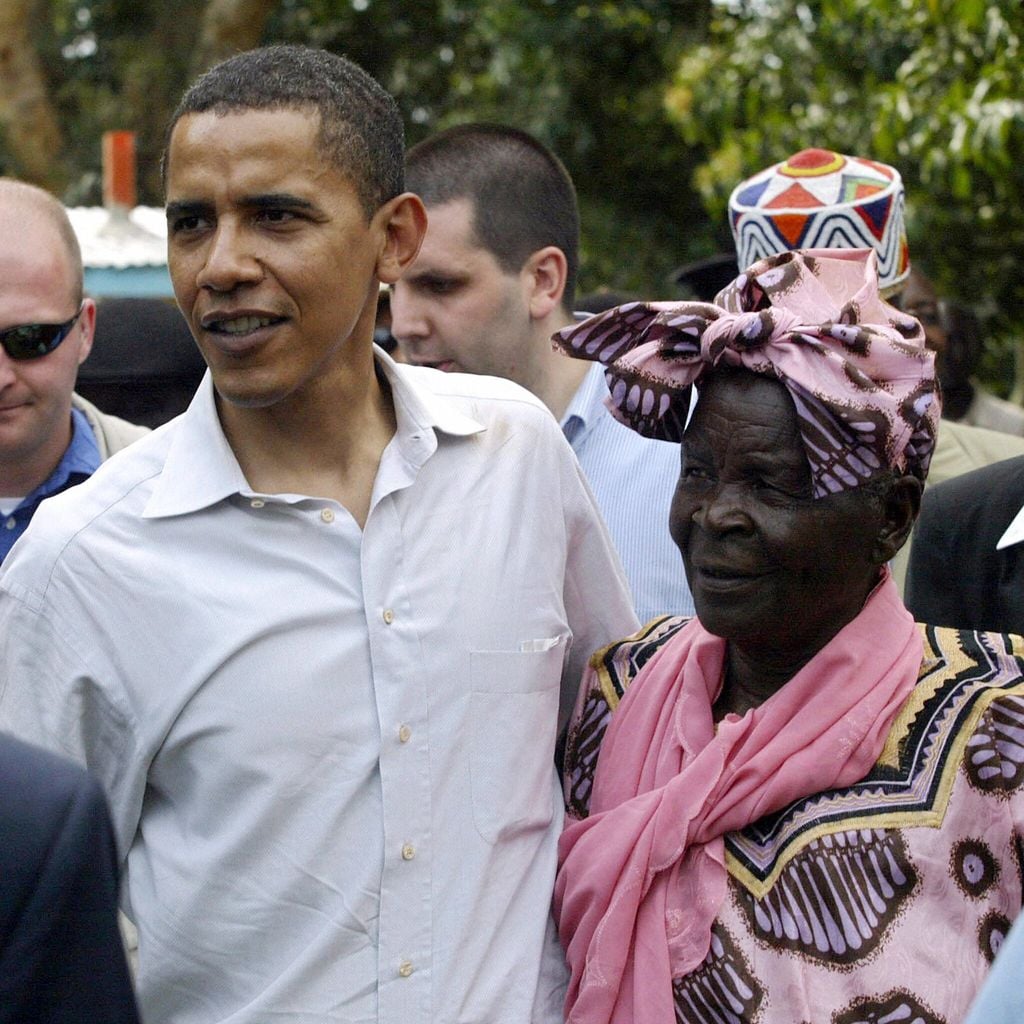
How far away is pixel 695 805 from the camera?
2.61 metres

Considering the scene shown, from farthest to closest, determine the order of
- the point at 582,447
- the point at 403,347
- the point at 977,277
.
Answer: the point at 977,277
the point at 403,347
the point at 582,447

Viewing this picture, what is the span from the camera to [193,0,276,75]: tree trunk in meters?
14.6

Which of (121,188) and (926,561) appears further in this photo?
(121,188)

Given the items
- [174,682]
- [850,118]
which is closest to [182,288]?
[174,682]

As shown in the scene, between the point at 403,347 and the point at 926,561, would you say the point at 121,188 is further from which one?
the point at 926,561

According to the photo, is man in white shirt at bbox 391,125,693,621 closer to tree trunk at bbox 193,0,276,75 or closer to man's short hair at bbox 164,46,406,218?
man's short hair at bbox 164,46,406,218

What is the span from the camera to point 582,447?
14.1 ft

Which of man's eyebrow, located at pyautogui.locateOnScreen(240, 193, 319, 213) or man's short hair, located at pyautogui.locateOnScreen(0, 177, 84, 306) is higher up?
man's eyebrow, located at pyautogui.locateOnScreen(240, 193, 319, 213)

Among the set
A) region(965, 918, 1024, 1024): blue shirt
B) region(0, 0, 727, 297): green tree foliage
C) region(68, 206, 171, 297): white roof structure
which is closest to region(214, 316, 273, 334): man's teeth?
region(965, 918, 1024, 1024): blue shirt

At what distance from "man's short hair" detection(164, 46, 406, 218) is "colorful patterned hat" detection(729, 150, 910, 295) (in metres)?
2.03

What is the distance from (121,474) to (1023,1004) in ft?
5.48

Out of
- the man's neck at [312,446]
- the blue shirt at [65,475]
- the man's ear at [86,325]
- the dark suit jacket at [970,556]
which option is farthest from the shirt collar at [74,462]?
the dark suit jacket at [970,556]

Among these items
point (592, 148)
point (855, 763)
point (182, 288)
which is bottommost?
point (592, 148)

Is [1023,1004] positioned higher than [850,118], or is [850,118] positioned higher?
[1023,1004]
